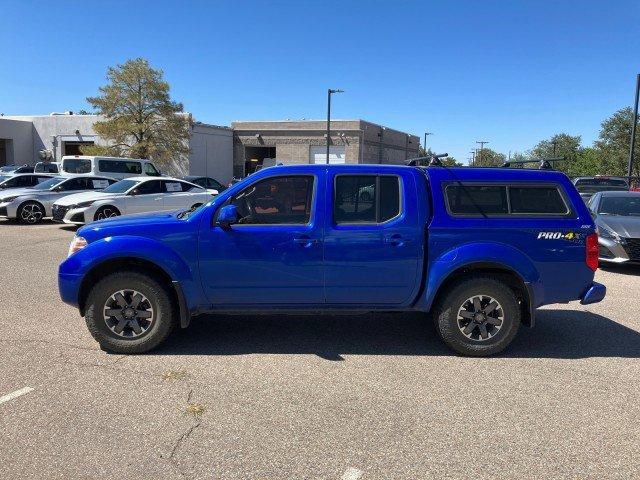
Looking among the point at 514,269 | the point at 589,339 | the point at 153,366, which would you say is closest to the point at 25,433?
the point at 153,366

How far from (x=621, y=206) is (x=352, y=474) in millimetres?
9982

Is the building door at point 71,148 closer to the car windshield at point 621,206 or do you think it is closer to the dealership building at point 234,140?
the dealership building at point 234,140

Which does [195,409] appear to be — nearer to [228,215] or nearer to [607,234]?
[228,215]

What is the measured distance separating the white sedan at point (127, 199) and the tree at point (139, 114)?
74.5 feet

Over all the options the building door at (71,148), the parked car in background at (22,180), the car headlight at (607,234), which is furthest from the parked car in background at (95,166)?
the building door at (71,148)

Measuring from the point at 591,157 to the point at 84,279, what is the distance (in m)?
54.8

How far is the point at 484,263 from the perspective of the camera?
4.71 m

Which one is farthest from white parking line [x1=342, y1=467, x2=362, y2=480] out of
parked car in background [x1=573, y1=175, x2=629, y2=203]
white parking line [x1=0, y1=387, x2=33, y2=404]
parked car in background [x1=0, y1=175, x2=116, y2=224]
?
parked car in background [x1=573, y1=175, x2=629, y2=203]

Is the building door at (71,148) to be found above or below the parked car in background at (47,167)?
above

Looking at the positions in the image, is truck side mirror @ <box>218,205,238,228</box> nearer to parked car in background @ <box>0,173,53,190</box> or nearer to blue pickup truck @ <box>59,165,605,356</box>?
blue pickup truck @ <box>59,165,605,356</box>

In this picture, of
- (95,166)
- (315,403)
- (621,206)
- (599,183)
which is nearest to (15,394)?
(315,403)

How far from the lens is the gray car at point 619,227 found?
8875 millimetres

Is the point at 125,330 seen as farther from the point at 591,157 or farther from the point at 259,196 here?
the point at 591,157

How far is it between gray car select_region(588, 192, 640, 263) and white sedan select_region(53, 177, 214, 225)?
9330 millimetres
